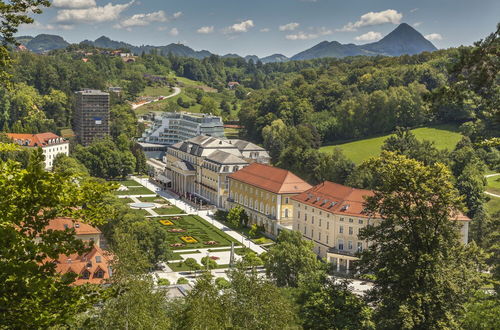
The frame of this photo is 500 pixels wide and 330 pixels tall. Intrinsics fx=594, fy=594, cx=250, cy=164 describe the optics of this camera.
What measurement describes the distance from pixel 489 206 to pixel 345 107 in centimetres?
4127

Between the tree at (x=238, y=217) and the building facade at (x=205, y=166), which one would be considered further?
the building facade at (x=205, y=166)

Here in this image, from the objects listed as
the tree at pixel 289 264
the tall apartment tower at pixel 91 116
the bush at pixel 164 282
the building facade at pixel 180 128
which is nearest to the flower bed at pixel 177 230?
the bush at pixel 164 282

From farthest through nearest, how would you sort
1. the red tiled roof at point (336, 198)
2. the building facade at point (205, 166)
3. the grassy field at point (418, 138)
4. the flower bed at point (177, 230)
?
the grassy field at point (418, 138), the building facade at point (205, 166), the flower bed at point (177, 230), the red tiled roof at point (336, 198)

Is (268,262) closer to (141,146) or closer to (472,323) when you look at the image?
(472,323)

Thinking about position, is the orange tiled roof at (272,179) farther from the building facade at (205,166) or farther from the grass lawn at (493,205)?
the grass lawn at (493,205)

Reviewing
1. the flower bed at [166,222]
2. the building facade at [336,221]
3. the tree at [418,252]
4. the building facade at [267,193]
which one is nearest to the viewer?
the tree at [418,252]

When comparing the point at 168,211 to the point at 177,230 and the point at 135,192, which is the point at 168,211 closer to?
the point at 177,230

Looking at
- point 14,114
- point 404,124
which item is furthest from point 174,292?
point 14,114

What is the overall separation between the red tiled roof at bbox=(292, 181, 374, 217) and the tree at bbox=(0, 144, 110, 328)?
40.7 metres

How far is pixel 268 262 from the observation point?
39469 millimetres

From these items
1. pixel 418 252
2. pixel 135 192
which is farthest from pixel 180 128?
pixel 418 252

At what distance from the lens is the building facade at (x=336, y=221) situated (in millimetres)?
49312

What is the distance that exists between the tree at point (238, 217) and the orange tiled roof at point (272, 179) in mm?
3239

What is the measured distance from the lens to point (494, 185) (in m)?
65.2
